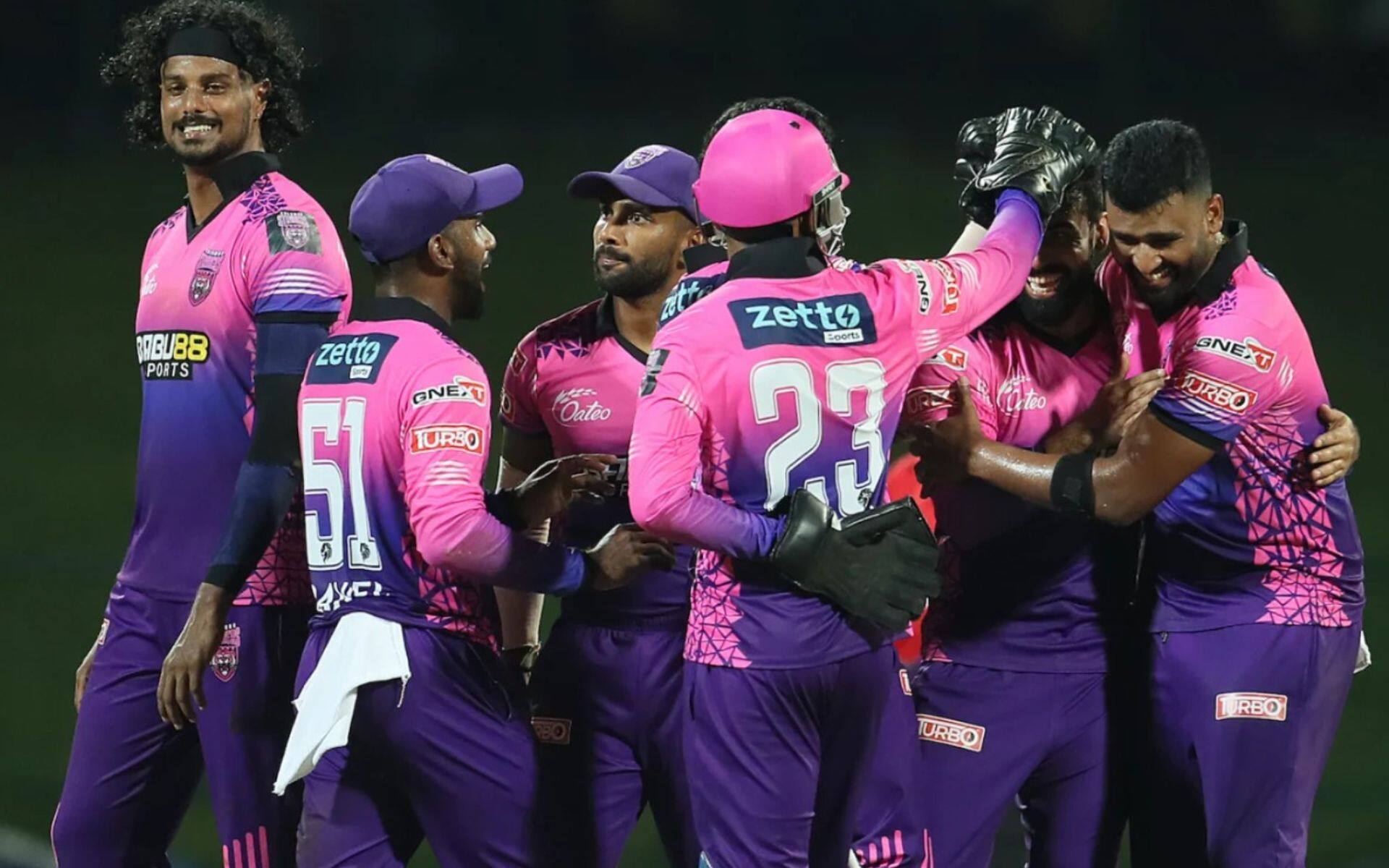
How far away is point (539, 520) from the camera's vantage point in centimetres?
435

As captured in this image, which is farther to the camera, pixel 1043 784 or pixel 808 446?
pixel 1043 784

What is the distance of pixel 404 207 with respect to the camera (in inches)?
158

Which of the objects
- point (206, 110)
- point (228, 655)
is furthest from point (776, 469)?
point (206, 110)

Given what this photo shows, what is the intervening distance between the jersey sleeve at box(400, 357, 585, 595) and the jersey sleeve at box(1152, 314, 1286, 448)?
5.10ft

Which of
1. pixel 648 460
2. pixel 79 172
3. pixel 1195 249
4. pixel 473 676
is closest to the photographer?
pixel 648 460

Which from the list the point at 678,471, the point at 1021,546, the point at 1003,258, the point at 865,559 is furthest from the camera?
the point at 1021,546

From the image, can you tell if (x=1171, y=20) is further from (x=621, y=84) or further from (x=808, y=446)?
(x=808, y=446)

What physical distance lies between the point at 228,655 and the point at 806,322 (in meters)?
1.57

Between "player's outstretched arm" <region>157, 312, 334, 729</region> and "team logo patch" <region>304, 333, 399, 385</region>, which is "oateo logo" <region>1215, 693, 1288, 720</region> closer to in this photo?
"team logo patch" <region>304, 333, 399, 385</region>

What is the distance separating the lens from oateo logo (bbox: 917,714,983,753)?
4.47m

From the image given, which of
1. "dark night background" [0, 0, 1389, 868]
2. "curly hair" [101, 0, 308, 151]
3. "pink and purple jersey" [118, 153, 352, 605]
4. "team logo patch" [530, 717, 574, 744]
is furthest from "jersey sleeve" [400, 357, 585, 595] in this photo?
"dark night background" [0, 0, 1389, 868]

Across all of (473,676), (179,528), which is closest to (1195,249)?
(473,676)

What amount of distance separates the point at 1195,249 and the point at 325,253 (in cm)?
205

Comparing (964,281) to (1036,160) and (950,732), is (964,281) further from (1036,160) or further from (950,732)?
(950,732)
